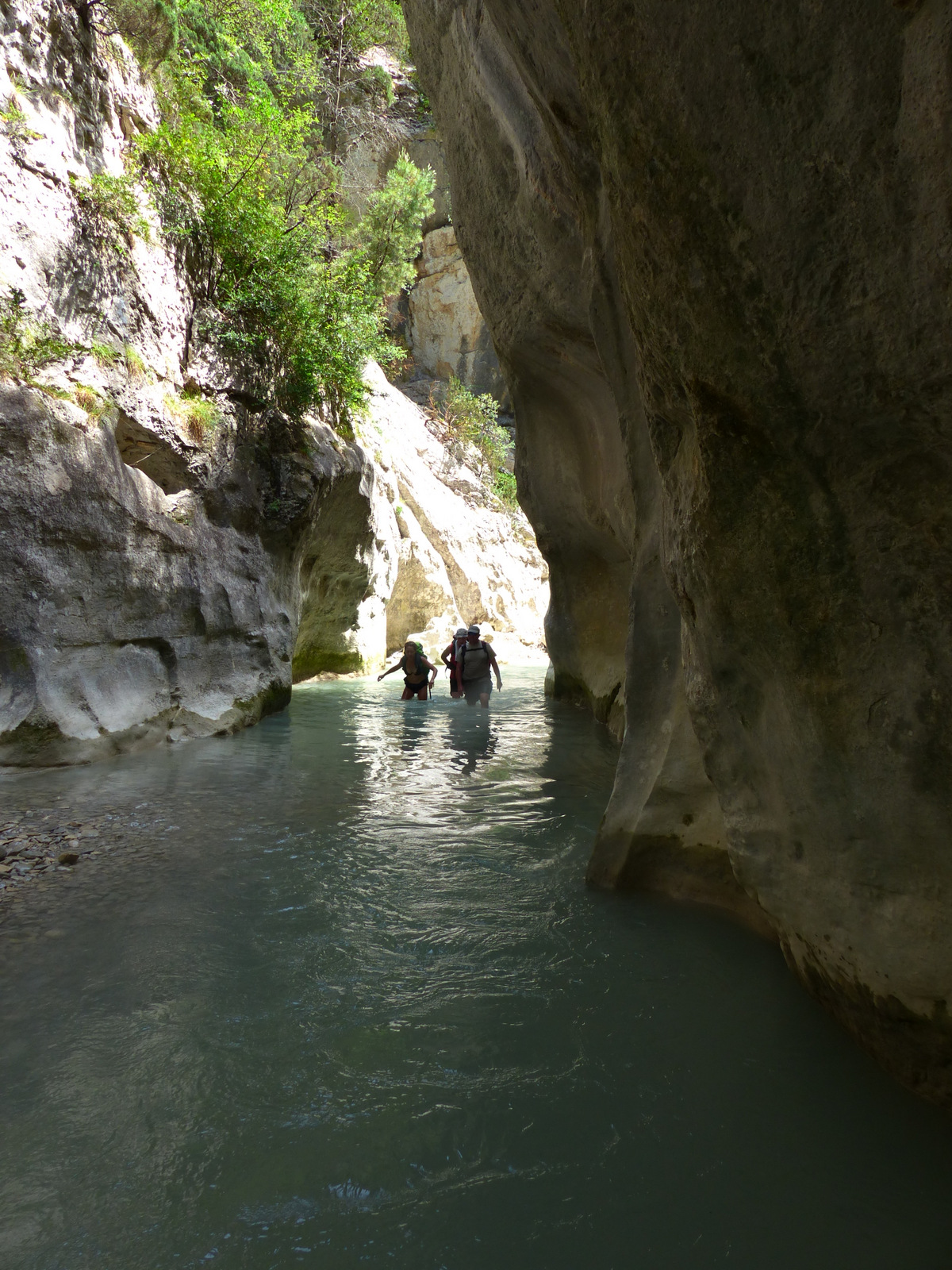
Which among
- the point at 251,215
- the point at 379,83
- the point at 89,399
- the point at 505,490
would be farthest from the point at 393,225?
the point at 89,399

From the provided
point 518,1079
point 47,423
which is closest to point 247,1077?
point 518,1079

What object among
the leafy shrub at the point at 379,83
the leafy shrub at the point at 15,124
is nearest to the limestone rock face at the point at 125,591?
the leafy shrub at the point at 15,124

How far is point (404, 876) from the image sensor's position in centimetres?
411

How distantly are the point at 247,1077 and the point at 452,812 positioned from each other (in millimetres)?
3236

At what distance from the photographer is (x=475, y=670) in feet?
40.0

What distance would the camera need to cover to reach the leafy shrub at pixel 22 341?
7145 mm

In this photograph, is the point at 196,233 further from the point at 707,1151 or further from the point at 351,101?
the point at 351,101

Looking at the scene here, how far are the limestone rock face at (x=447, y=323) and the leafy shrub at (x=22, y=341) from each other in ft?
82.2

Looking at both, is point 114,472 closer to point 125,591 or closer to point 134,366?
point 125,591

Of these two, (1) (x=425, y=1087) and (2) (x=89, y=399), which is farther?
(2) (x=89, y=399)

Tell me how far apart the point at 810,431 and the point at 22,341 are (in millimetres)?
8042

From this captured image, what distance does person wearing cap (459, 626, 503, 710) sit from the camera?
12164mm

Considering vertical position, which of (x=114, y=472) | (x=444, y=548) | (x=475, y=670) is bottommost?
(x=475, y=670)

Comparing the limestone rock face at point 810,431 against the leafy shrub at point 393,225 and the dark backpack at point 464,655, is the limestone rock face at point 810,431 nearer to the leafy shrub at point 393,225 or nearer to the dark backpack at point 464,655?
the dark backpack at point 464,655
